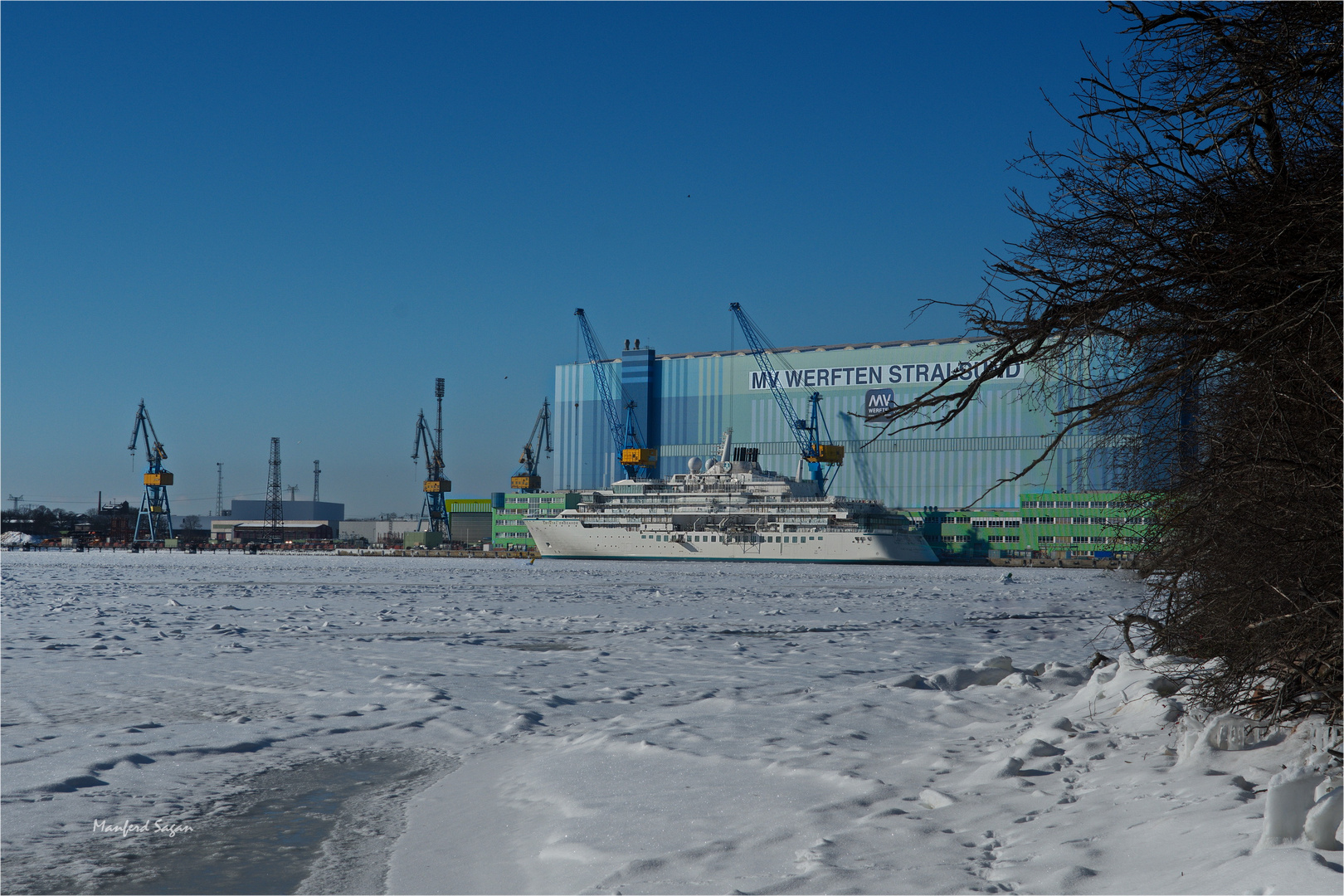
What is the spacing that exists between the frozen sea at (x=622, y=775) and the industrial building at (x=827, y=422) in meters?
80.9

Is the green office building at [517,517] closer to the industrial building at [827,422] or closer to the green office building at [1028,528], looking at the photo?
the industrial building at [827,422]

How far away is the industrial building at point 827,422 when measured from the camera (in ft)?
324

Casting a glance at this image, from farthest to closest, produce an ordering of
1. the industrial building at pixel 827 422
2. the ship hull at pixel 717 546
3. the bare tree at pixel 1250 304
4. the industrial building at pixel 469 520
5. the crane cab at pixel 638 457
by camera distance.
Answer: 1. the industrial building at pixel 469 520
2. the crane cab at pixel 638 457
3. the industrial building at pixel 827 422
4. the ship hull at pixel 717 546
5. the bare tree at pixel 1250 304

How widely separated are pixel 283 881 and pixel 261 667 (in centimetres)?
822

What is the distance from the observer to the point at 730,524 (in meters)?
85.6

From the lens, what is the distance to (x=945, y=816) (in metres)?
5.85

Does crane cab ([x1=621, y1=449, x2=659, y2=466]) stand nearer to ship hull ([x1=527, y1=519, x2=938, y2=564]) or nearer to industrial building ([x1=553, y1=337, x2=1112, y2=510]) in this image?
industrial building ([x1=553, y1=337, x2=1112, y2=510])

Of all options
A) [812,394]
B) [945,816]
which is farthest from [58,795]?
[812,394]

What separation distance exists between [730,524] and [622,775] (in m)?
78.6

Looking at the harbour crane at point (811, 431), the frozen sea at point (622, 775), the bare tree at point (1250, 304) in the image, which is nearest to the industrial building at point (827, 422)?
the harbour crane at point (811, 431)

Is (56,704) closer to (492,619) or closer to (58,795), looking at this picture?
(58,795)

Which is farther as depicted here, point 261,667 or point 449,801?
point 261,667

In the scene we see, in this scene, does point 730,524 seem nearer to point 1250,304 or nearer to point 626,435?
point 626,435
